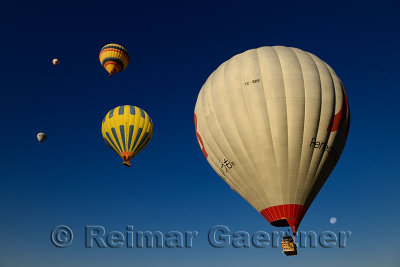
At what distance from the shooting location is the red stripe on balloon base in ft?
52.9

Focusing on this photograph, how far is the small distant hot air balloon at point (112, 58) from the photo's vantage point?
30.0 m

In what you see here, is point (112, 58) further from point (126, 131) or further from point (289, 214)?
point (289, 214)

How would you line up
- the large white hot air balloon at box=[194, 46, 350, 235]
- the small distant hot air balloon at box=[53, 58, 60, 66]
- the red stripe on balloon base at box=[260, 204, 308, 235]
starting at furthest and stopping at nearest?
the small distant hot air balloon at box=[53, 58, 60, 66] < the large white hot air balloon at box=[194, 46, 350, 235] < the red stripe on balloon base at box=[260, 204, 308, 235]


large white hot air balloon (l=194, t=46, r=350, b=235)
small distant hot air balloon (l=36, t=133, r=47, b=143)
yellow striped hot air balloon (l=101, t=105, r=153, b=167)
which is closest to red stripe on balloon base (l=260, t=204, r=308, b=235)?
large white hot air balloon (l=194, t=46, r=350, b=235)

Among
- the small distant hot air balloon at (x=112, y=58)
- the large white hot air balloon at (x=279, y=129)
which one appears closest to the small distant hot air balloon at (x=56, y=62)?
the small distant hot air balloon at (x=112, y=58)

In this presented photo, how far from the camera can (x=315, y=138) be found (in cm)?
1655

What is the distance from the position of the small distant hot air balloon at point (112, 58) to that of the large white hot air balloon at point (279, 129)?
609 inches

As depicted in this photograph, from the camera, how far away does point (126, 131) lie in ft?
96.7

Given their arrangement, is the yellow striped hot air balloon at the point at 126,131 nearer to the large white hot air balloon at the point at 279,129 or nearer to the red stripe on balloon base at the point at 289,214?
the large white hot air balloon at the point at 279,129

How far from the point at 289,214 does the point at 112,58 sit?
72.8 feet

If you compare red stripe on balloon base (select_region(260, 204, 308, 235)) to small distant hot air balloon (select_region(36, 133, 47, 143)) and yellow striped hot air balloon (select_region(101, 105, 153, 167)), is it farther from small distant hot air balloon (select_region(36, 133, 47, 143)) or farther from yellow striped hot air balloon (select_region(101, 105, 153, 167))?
small distant hot air balloon (select_region(36, 133, 47, 143))

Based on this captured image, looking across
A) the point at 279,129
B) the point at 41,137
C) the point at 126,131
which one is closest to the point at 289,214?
the point at 279,129

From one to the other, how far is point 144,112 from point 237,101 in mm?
16657

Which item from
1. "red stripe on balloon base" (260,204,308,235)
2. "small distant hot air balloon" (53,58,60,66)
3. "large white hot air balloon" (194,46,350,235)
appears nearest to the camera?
"red stripe on balloon base" (260,204,308,235)
